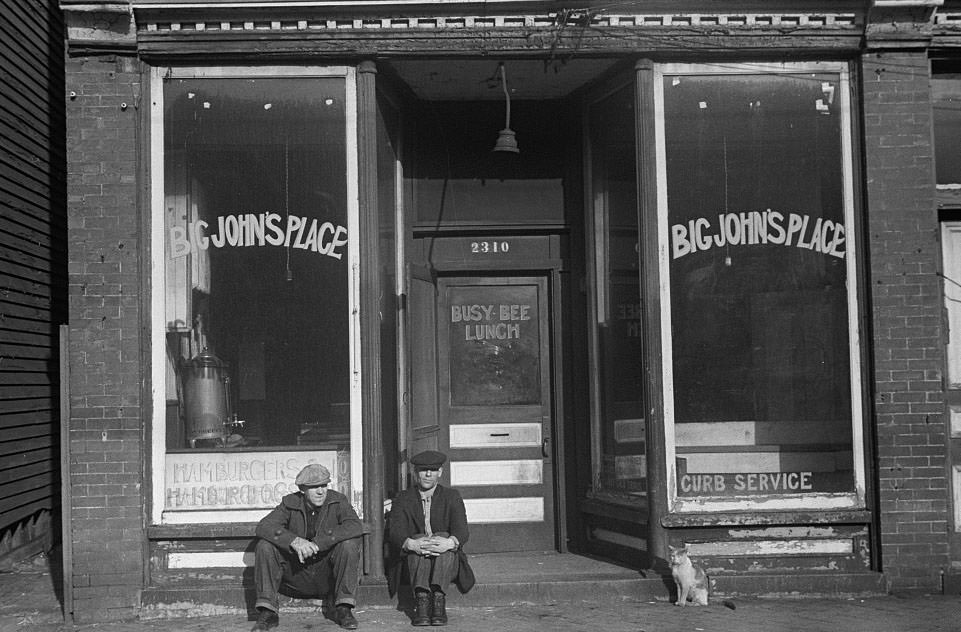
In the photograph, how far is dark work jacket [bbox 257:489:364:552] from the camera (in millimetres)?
7000

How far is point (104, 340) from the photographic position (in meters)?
7.50

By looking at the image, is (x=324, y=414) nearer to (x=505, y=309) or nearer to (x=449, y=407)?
(x=449, y=407)

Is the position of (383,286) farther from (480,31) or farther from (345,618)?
(345,618)

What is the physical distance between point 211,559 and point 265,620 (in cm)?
90

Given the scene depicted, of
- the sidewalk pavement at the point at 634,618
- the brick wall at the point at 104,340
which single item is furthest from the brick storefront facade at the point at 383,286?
the sidewalk pavement at the point at 634,618

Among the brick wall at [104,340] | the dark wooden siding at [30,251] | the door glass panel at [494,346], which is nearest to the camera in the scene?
the brick wall at [104,340]

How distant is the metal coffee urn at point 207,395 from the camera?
773cm

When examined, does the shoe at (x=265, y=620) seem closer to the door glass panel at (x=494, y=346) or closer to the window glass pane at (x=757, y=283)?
the door glass panel at (x=494, y=346)

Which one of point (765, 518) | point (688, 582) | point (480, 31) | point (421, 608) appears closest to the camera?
point (421, 608)

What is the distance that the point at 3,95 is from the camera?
8836 millimetres

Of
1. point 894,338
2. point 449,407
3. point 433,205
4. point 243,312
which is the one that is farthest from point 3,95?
point 894,338

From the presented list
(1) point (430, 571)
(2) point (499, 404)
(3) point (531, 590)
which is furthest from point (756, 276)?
(1) point (430, 571)

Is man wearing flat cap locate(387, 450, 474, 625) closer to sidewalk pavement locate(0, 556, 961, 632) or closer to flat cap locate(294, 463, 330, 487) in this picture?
sidewalk pavement locate(0, 556, 961, 632)

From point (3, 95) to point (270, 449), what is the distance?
406 centimetres
